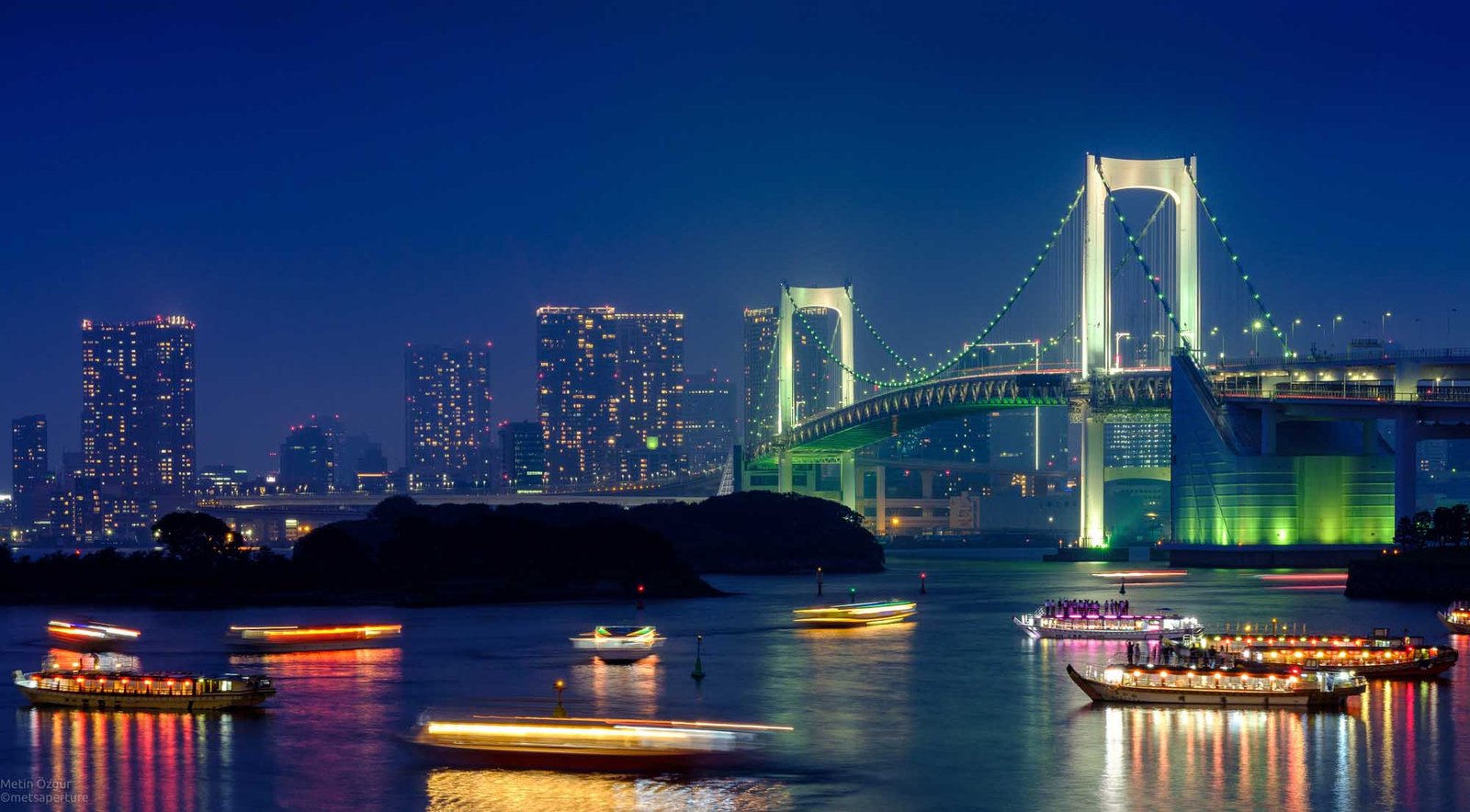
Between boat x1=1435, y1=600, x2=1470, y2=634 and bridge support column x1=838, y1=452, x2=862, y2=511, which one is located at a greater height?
bridge support column x1=838, y1=452, x2=862, y2=511

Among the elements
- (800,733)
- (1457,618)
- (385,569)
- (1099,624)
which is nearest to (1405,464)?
(1457,618)

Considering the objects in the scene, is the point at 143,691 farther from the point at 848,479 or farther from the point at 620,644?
the point at 848,479

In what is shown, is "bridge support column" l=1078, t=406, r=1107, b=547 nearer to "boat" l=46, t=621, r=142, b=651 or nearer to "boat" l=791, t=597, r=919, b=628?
"boat" l=791, t=597, r=919, b=628

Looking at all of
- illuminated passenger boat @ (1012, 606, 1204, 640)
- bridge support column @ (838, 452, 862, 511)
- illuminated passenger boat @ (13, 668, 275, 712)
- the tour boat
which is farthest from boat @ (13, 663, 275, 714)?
bridge support column @ (838, 452, 862, 511)

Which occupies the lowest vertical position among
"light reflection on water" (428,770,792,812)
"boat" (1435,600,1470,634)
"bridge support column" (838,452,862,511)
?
"light reflection on water" (428,770,792,812)

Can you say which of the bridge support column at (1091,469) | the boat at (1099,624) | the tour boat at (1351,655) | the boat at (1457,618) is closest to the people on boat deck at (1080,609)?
the boat at (1099,624)

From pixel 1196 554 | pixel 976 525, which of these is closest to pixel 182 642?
pixel 1196 554

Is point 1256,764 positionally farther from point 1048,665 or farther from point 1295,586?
point 1295,586

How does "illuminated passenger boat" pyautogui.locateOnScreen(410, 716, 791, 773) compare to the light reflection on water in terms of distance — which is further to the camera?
"illuminated passenger boat" pyautogui.locateOnScreen(410, 716, 791, 773)
